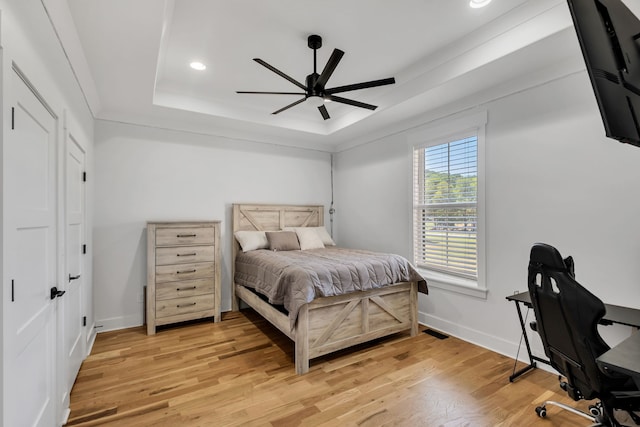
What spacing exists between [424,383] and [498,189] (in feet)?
6.40

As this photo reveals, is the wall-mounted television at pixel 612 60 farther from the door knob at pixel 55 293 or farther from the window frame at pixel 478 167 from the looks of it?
the door knob at pixel 55 293

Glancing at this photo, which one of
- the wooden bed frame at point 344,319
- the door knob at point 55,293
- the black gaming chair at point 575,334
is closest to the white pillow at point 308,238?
the wooden bed frame at point 344,319

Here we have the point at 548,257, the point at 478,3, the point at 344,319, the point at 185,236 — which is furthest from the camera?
the point at 185,236

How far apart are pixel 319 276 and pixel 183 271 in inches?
75.0

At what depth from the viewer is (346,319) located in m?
2.87

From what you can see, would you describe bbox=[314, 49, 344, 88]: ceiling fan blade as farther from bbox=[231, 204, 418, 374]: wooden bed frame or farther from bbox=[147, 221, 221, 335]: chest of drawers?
bbox=[147, 221, 221, 335]: chest of drawers

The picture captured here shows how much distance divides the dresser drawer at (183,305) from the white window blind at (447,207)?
9.06 ft

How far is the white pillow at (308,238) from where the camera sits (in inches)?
170

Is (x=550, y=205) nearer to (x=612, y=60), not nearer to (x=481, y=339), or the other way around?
(x=481, y=339)

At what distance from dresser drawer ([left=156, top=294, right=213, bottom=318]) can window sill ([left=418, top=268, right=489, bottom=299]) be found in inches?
109

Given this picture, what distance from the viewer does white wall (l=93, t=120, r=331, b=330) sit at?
3582 millimetres

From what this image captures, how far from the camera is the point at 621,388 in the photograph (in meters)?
1.48

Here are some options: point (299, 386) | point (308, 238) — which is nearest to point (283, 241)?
point (308, 238)

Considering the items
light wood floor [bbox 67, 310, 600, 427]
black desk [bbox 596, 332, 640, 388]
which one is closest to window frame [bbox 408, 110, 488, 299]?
light wood floor [bbox 67, 310, 600, 427]
